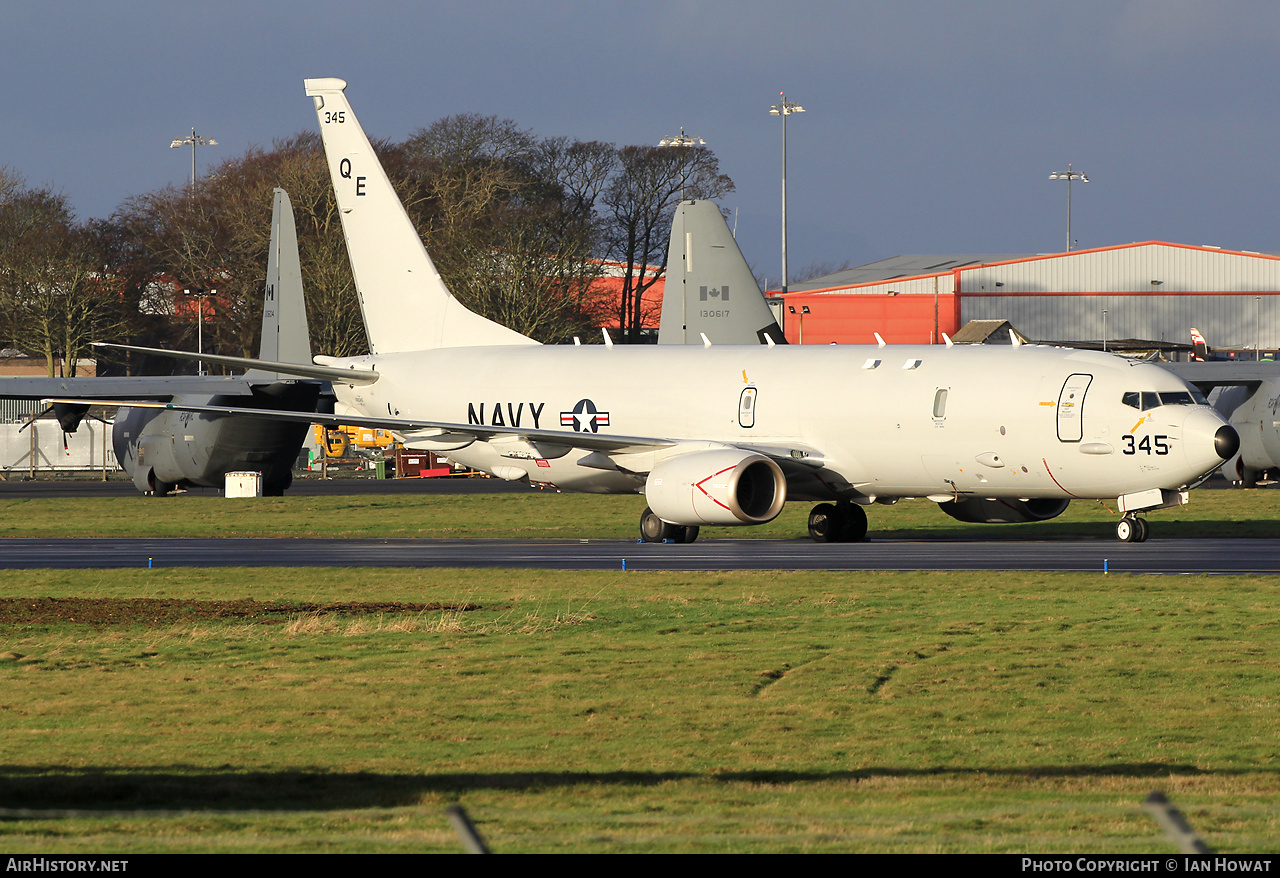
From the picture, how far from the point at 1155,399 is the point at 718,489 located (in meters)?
7.80

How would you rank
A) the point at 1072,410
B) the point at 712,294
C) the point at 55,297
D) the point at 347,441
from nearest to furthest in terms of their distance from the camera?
the point at 1072,410 < the point at 712,294 < the point at 347,441 < the point at 55,297

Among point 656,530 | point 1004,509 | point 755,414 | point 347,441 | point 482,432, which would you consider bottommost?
point 347,441

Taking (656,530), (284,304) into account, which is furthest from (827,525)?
(284,304)

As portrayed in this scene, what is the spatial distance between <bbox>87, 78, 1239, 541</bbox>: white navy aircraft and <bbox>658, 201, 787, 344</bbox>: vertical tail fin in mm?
6631

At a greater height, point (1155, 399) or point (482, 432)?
point (1155, 399)

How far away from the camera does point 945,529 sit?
35.6 metres

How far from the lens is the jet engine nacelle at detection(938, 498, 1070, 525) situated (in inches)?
1248

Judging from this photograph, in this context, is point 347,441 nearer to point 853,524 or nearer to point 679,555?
point 853,524

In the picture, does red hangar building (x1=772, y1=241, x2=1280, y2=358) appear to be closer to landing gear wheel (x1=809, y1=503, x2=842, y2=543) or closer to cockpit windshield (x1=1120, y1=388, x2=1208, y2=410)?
landing gear wheel (x1=809, y1=503, x2=842, y2=543)

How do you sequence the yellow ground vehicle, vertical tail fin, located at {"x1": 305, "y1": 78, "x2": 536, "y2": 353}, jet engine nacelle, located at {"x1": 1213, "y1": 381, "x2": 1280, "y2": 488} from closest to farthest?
vertical tail fin, located at {"x1": 305, "y1": 78, "x2": 536, "y2": 353} → jet engine nacelle, located at {"x1": 1213, "y1": 381, "x2": 1280, "y2": 488} → the yellow ground vehicle

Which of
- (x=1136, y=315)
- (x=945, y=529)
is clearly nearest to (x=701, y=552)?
(x=945, y=529)

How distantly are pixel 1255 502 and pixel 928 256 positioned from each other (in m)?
90.8

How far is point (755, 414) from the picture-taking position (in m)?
31.7

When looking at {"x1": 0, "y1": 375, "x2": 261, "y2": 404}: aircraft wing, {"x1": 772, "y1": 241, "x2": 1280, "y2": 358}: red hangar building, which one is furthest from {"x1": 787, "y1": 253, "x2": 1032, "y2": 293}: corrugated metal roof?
{"x1": 0, "y1": 375, "x2": 261, "y2": 404}: aircraft wing
